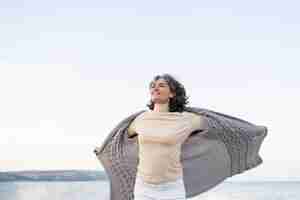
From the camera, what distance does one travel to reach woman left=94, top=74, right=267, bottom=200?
3168 mm

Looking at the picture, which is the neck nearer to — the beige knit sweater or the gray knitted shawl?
the beige knit sweater

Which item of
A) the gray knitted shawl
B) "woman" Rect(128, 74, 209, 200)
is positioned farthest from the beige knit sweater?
the gray knitted shawl

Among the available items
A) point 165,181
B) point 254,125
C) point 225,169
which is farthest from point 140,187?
point 254,125

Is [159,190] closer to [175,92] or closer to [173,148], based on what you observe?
[173,148]

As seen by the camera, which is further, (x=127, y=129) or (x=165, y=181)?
(x=127, y=129)

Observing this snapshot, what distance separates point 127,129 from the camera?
11.2 feet

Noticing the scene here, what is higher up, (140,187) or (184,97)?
(184,97)

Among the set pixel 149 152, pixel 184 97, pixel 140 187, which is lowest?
pixel 140 187

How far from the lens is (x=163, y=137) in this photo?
3.14 metres

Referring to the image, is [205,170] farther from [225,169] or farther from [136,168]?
[136,168]

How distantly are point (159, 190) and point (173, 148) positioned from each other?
237mm

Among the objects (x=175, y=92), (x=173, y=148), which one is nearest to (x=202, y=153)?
(x=173, y=148)

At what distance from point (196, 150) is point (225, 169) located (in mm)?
277

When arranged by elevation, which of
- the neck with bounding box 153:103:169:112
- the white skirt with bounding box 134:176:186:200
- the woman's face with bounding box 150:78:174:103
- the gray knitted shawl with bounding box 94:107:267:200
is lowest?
the white skirt with bounding box 134:176:186:200
